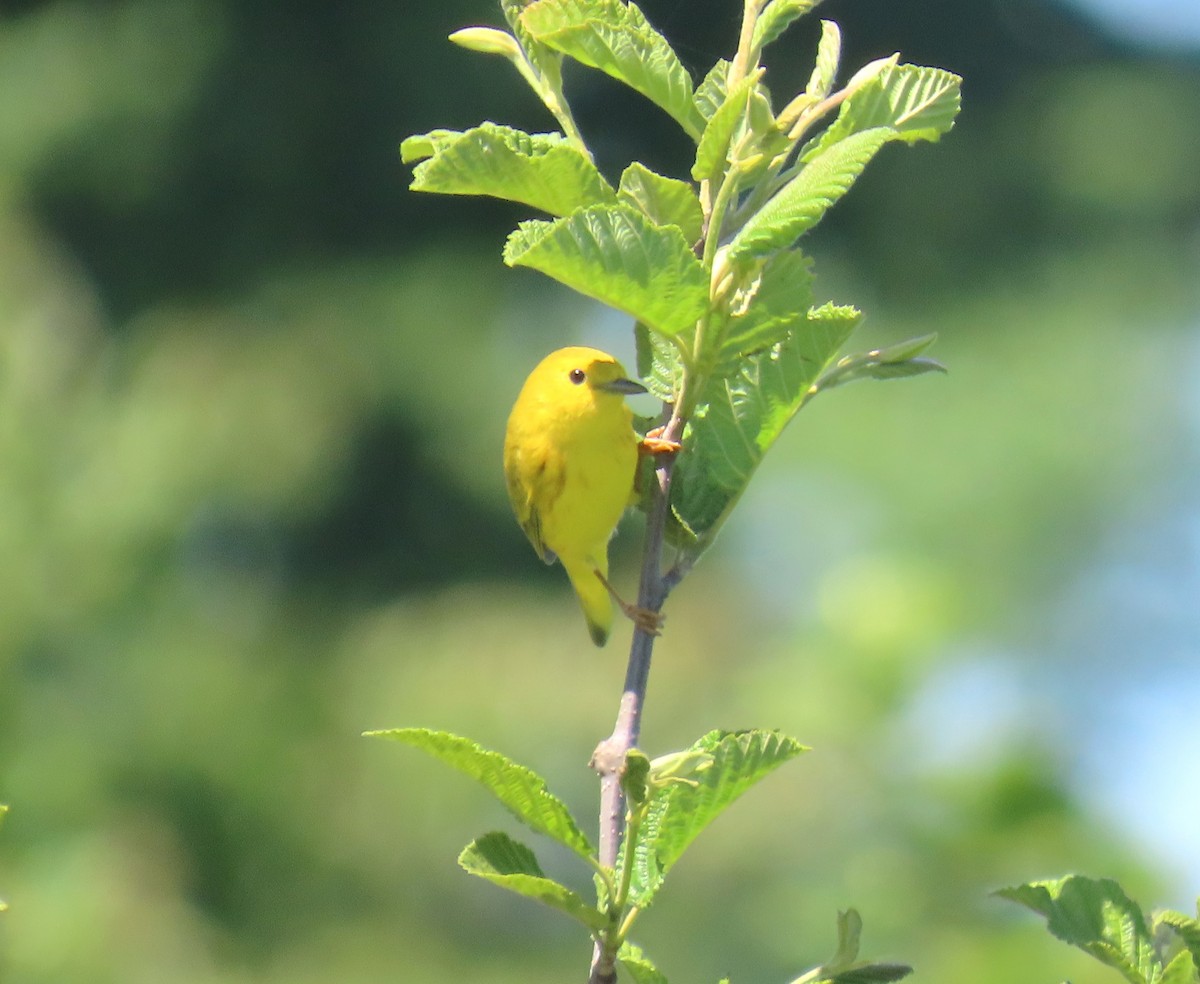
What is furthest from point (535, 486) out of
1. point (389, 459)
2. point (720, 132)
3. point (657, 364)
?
point (389, 459)

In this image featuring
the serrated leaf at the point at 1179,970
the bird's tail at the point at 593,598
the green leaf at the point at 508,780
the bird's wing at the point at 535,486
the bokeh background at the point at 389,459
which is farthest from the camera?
the bokeh background at the point at 389,459

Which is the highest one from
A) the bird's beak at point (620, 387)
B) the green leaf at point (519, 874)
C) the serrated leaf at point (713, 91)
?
the serrated leaf at point (713, 91)

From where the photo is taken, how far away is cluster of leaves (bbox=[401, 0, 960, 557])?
2.77ft

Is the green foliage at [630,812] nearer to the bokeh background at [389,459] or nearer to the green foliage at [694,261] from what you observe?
the green foliage at [694,261]

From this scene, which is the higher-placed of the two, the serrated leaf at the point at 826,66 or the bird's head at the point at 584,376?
the serrated leaf at the point at 826,66

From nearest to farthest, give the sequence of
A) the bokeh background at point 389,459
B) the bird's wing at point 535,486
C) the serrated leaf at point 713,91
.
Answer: the serrated leaf at point 713,91
the bird's wing at point 535,486
the bokeh background at point 389,459

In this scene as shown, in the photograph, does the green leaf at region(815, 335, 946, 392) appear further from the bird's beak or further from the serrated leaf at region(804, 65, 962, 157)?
the bird's beak

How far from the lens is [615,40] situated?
91cm

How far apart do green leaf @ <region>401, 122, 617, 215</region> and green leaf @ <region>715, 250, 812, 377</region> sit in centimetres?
11

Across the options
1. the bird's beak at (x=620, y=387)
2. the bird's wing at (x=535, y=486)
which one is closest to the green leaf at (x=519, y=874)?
the bird's beak at (x=620, y=387)

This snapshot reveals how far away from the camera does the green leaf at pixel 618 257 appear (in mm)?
823

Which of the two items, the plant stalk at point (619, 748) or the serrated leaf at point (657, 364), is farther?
the serrated leaf at point (657, 364)

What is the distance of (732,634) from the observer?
7652 mm

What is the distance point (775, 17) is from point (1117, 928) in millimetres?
615
